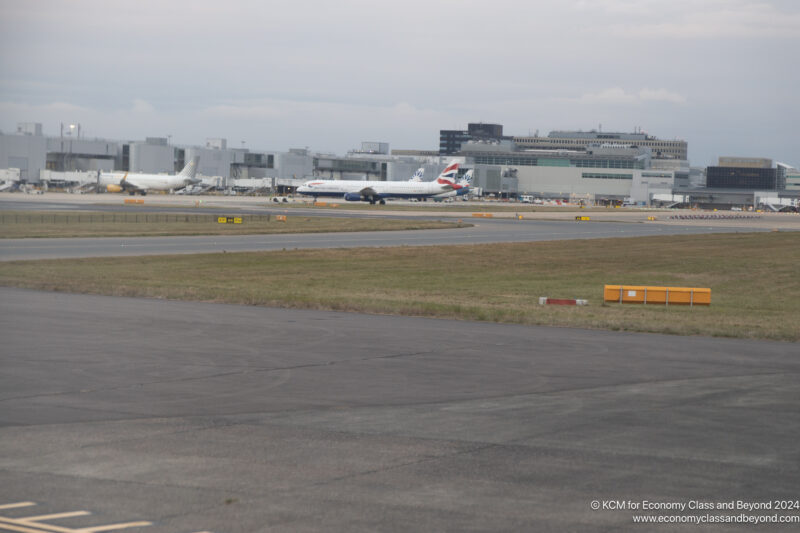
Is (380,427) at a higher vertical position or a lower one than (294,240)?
lower

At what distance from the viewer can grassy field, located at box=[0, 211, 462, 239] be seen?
77500 mm

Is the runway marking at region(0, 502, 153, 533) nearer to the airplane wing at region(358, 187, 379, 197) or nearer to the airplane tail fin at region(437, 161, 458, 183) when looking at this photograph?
the airplane wing at region(358, 187, 379, 197)

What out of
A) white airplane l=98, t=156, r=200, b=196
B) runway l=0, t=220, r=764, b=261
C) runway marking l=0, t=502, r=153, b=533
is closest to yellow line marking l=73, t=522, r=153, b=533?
runway marking l=0, t=502, r=153, b=533

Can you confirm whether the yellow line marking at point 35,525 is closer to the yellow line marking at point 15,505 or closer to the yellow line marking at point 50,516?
the yellow line marking at point 50,516

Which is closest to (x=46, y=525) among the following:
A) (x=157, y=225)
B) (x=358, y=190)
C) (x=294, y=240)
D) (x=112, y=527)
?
(x=112, y=527)

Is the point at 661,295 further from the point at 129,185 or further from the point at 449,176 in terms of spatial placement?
the point at 129,185

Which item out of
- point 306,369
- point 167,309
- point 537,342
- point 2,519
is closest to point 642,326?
point 537,342

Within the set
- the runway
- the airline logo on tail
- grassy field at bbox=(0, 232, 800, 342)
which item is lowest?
grassy field at bbox=(0, 232, 800, 342)

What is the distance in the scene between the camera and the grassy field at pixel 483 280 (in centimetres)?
3456

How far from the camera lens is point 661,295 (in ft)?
133

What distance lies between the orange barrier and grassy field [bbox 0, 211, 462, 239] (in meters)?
46.1

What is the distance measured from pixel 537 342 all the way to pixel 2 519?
1832 centimetres

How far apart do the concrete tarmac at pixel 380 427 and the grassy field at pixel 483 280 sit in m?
6.17

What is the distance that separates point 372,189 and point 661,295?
130 metres
